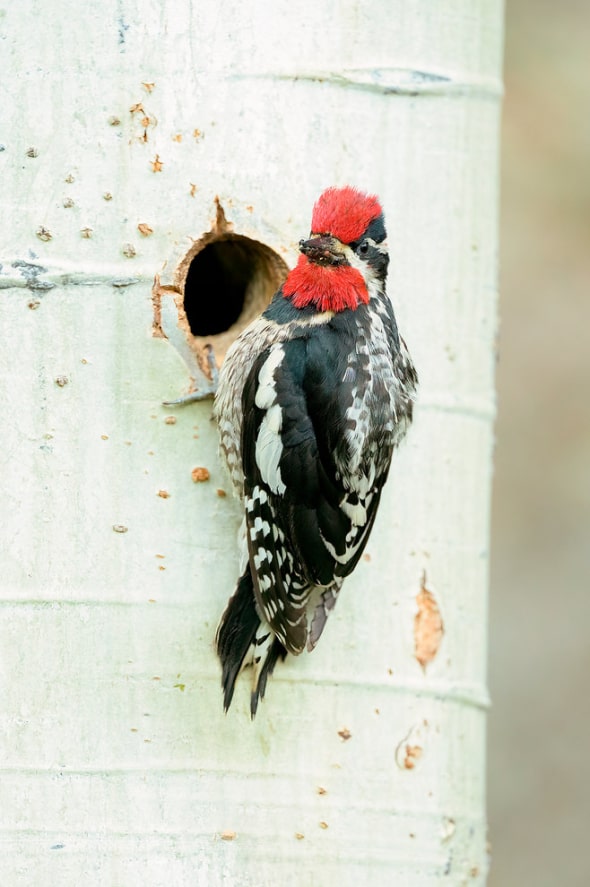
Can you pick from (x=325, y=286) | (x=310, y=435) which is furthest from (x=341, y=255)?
(x=310, y=435)

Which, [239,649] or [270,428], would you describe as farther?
[270,428]

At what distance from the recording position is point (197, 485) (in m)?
2.62

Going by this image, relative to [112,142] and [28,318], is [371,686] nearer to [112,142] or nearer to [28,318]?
[28,318]

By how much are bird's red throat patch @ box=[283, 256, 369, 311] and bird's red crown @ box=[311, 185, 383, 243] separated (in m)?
0.13

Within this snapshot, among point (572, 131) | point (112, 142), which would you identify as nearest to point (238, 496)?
point (112, 142)

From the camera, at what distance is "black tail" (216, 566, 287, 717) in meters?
2.55

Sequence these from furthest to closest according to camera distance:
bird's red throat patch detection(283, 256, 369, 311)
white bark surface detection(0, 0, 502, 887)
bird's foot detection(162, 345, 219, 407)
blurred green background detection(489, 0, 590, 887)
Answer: blurred green background detection(489, 0, 590, 887), bird's red throat patch detection(283, 256, 369, 311), bird's foot detection(162, 345, 219, 407), white bark surface detection(0, 0, 502, 887)

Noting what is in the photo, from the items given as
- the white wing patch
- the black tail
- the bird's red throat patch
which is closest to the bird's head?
the bird's red throat patch

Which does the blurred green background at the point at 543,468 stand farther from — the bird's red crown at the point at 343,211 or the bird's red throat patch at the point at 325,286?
the bird's red crown at the point at 343,211

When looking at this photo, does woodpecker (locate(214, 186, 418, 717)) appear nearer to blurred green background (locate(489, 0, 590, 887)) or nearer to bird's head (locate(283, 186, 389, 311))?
bird's head (locate(283, 186, 389, 311))

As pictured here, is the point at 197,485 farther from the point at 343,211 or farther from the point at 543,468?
the point at 543,468

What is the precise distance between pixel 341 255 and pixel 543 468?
403 centimetres

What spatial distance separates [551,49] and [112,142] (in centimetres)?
535

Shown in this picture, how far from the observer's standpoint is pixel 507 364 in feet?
21.9
